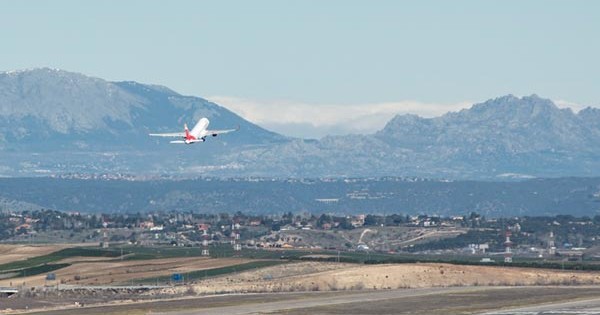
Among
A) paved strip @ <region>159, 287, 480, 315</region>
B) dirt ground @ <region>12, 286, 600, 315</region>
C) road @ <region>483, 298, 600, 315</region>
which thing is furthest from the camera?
paved strip @ <region>159, 287, 480, 315</region>

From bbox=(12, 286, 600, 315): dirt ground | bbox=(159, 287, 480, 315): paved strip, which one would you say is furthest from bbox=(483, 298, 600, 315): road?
bbox=(159, 287, 480, 315): paved strip

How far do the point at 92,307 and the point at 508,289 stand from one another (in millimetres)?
43946

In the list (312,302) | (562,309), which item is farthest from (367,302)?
(562,309)

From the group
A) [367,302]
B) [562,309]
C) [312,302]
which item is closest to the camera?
[562,309]

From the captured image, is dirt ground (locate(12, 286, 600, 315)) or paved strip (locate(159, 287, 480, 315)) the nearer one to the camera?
dirt ground (locate(12, 286, 600, 315))

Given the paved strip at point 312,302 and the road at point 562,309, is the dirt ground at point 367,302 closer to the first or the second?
the paved strip at point 312,302

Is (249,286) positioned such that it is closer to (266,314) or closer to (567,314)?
(266,314)

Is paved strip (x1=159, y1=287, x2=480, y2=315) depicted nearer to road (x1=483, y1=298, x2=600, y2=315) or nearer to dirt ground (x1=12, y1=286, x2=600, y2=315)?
dirt ground (x1=12, y1=286, x2=600, y2=315)

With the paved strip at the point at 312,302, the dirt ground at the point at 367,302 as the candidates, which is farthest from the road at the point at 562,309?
the paved strip at the point at 312,302

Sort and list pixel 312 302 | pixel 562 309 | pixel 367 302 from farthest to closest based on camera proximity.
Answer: pixel 312 302
pixel 367 302
pixel 562 309

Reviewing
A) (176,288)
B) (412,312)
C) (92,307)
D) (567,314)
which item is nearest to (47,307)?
(92,307)

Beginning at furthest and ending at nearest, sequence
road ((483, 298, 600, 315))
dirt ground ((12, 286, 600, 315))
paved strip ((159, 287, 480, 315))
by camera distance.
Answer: paved strip ((159, 287, 480, 315)) → dirt ground ((12, 286, 600, 315)) → road ((483, 298, 600, 315))

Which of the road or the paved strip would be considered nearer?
the road

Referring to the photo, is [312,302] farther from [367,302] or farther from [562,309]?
[562,309]
